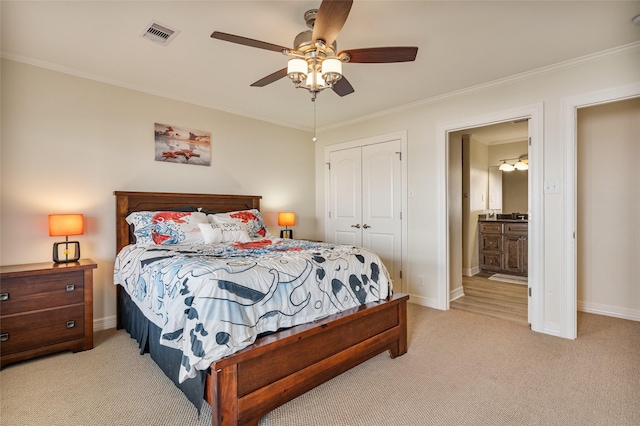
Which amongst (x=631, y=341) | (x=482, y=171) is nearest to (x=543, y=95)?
(x=631, y=341)

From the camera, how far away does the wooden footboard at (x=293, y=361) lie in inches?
63.1

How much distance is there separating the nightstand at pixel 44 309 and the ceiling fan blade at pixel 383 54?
2644 millimetres

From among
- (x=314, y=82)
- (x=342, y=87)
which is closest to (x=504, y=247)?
(x=342, y=87)

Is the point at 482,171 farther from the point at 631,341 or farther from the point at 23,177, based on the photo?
the point at 23,177

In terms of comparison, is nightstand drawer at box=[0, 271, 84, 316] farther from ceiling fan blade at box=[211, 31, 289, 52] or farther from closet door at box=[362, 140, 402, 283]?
closet door at box=[362, 140, 402, 283]

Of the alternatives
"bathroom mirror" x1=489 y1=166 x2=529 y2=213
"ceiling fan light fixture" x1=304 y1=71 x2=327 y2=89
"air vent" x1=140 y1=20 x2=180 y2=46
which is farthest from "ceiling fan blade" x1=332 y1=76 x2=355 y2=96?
"bathroom mirror" x1=489 y1=166 x2=529 y2=213

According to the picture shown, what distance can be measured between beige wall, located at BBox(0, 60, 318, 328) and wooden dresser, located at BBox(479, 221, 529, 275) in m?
4.48

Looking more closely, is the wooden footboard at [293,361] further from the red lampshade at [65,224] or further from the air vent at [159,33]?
the air vent at [159,33]

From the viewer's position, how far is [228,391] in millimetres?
1603

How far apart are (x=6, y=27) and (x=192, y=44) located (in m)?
1.27

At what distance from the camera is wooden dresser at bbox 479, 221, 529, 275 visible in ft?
17.8

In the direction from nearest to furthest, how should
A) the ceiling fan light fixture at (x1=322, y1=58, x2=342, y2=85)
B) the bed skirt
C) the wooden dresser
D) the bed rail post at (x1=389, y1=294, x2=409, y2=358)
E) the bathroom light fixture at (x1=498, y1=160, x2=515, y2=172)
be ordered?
the bed skirt
the ceiling fan light fixture at (x1=322, y1=58, x2=342, y2=85)
the bed rail post at (x1=389, y1=294, x2=409, y2=358)
the wooden dresser
the bathroom light fixture at (x1=498, y1=160, x2=515, y2=172)

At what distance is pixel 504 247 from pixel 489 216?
75cm

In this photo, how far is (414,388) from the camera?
2.13m
